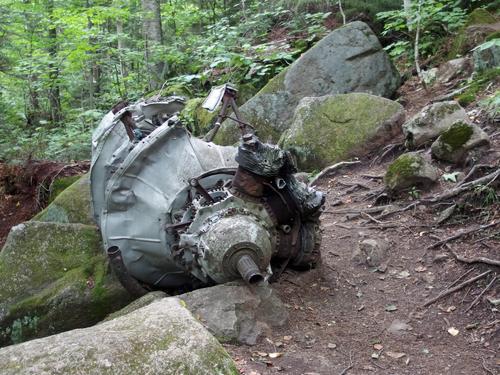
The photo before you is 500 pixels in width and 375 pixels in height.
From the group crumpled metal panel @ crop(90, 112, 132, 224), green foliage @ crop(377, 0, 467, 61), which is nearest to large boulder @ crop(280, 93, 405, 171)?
green foliage @ crop(377, 0, 467, 61)

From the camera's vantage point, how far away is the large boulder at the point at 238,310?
3.89m

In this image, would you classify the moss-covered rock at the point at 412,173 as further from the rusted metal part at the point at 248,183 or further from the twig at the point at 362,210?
the rusted metal part at the point at 248,183

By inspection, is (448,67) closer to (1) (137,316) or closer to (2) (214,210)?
(2) (214,210)

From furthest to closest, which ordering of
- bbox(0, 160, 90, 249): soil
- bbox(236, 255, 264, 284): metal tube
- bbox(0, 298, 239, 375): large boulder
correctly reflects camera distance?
bbox(0, 160, 90, 249): soil → bbox(236, 255, 264, 284): metal tube → bbox(0, 298, 239, 375): large boulder

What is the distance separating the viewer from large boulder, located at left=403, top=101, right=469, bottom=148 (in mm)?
6969

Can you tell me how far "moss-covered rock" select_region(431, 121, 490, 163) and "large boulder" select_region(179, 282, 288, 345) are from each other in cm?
329

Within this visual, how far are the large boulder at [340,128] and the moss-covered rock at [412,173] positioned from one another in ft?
5.45

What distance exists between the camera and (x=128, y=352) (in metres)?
2.42

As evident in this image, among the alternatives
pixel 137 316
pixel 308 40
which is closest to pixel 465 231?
pixel 137 316

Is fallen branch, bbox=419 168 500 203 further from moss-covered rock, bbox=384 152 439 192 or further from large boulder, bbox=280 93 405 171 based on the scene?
large boulder, bbox=280 93 405 171

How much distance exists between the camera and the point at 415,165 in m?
6.17

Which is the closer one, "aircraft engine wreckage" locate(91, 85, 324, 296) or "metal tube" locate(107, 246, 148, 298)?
"aircraft engine wreckage" locate(91, 85, 324, 296)

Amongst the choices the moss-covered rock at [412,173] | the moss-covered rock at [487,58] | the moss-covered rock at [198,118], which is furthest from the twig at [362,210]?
the moss-covered rock at [198,118]

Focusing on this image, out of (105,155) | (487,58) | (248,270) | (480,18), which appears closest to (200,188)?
(248,270)
